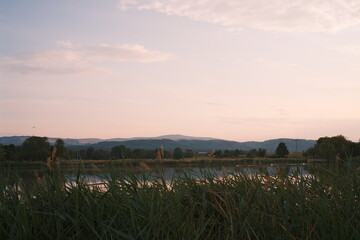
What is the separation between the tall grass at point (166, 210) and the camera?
4.50 meters

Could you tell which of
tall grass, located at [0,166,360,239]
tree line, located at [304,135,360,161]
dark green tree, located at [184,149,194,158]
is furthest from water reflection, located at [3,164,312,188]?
tree line, located at [304,135,360,161]

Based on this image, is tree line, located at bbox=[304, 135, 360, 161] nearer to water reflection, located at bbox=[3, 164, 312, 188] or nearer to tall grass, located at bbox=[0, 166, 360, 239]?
water reflection, located at bbox=[3, 164, 312, 188]

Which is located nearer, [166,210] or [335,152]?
[166,210]

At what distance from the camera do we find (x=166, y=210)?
4.79m

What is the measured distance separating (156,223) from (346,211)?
7.80 feet

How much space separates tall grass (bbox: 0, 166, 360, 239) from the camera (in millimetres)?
4500

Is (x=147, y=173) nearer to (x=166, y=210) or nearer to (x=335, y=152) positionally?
(x=166, y=210)

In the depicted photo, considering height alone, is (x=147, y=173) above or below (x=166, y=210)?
above

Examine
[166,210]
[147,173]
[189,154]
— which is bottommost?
[166,210]

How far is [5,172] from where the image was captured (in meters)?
6.32

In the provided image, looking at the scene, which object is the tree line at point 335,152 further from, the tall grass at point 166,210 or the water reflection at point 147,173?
the tall grass at point 166,210

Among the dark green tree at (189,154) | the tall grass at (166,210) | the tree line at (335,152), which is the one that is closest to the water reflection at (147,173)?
the tall grass at (166,210)

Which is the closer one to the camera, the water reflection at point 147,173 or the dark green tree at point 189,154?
the water reflection at point 147,173

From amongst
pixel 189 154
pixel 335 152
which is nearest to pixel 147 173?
pixel 189 154
